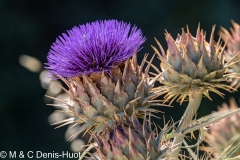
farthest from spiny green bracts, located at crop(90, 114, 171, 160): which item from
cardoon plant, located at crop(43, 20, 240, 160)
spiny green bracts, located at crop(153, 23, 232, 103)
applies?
spiny green bracts, located at crop(153, 23, 232, 103)

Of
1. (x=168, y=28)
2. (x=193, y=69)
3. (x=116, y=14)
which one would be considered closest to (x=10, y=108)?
(x=116, y=14)

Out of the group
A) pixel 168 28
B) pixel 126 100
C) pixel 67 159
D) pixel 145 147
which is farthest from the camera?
pixel 168 28

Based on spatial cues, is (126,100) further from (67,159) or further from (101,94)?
(67,159)

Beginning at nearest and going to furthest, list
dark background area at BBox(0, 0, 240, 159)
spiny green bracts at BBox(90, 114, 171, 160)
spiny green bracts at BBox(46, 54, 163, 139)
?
spiny green bracts at BBox(90, 114, 171, 160) → spiny green bracts at BBox(46, 54, 163, 139) → dark background area at BBox(0, 0, 240, 159)

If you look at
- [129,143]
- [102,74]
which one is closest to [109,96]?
[102,74]

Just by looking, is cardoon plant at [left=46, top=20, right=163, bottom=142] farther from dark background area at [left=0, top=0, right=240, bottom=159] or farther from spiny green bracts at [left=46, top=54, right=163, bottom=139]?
dark background area at [left=0, top=0, right=240, bottom=159]
